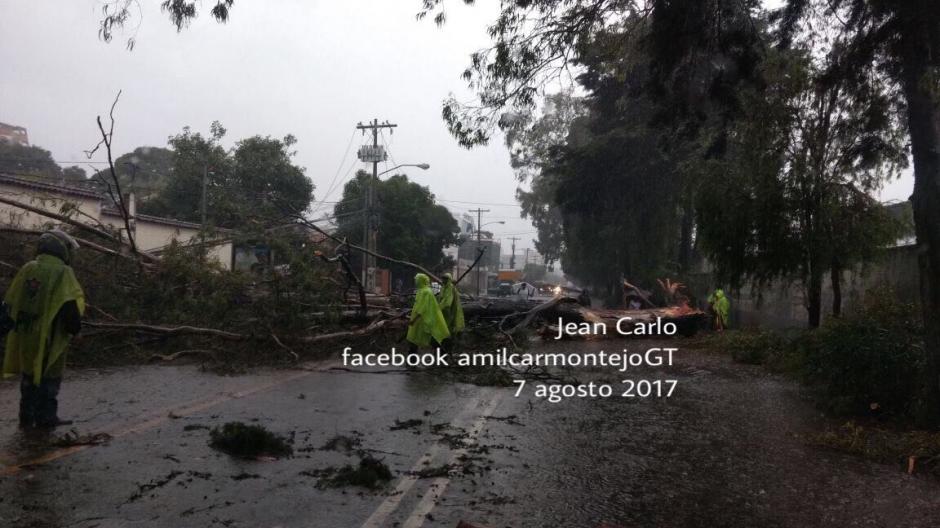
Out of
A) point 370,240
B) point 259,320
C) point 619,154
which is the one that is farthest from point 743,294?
point 259,320

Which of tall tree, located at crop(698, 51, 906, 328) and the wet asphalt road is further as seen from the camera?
tall tree, located at crop(698, 51, 906, 328)

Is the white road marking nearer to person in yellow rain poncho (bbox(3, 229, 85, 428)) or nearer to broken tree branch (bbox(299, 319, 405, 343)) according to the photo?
person in yellow rain poncho (bbox(3, 229, 85, 428))

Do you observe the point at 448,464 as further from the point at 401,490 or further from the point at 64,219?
the point at 64,219

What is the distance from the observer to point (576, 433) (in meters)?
6.77

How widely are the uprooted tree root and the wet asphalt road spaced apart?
121 mm

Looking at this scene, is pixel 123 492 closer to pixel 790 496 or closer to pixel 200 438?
pixel 200 438

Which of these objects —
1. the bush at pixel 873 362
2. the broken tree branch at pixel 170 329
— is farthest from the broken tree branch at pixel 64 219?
the bush at pixel 873 362

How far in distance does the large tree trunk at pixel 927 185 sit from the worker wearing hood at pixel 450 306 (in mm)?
6935

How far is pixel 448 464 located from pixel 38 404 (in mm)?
3391

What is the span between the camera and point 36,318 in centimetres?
582

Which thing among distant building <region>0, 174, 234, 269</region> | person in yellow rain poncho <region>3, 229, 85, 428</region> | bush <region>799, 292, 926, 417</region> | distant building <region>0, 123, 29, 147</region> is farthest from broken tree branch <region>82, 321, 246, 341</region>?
distant building <region>0, 123, 29, 147</region>

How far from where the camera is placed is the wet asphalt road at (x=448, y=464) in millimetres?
4219

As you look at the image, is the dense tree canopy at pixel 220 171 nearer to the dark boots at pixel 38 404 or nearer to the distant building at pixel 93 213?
the distant building at pixel 93 213

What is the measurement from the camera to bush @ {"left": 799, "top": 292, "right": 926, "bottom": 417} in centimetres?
738
